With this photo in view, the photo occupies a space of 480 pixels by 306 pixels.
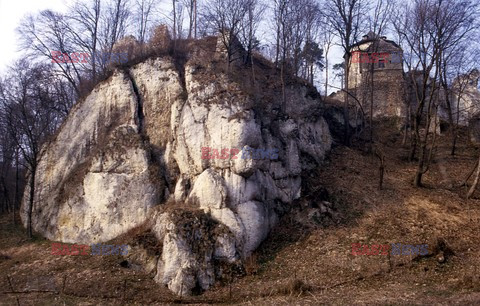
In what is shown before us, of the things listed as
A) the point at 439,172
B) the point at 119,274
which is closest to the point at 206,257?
the point at 119,274

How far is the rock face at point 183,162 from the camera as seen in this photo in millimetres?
12172

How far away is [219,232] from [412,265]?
268 inches

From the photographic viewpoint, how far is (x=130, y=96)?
17.5 metres

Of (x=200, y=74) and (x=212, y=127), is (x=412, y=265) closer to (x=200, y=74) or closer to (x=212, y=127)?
(x=212, y=127)

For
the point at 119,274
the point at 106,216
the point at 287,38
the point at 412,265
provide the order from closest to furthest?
the point at 412,265 → the point at 119,274 → the point at 106,216 → the point at 287,38

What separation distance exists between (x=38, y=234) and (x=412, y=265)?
678 inches

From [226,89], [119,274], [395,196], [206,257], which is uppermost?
[226,89]

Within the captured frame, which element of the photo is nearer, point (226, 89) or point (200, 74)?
point (226, 89)

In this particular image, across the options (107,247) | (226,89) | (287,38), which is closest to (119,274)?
(107,247)

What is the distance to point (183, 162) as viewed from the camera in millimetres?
14742

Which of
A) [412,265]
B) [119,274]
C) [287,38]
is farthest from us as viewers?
[287,38]

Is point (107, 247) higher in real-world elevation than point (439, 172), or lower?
lower

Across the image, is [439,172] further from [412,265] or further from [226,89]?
[226,89]

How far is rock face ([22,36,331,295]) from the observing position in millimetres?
12172
